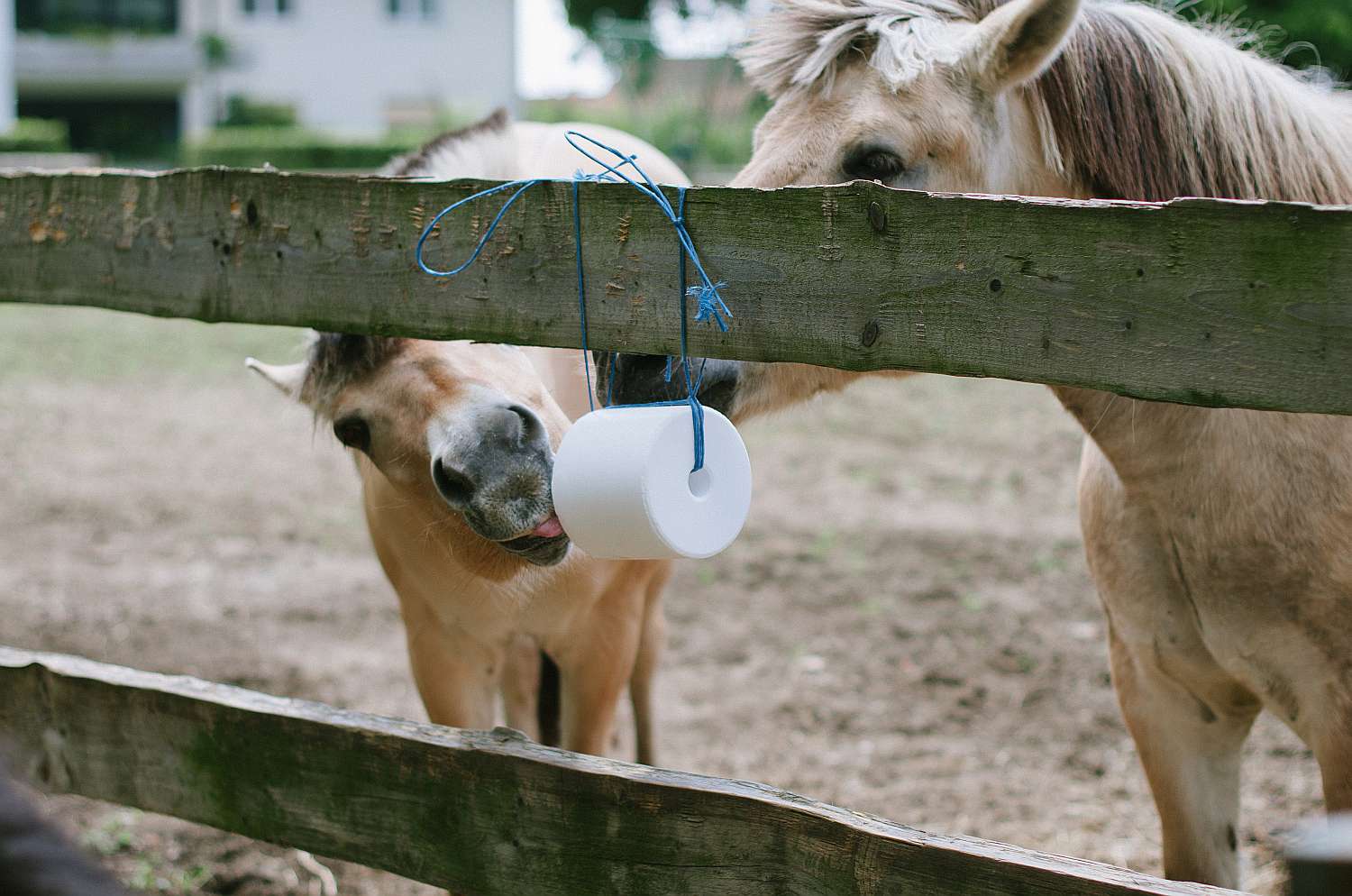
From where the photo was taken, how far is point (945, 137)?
7.27 feet

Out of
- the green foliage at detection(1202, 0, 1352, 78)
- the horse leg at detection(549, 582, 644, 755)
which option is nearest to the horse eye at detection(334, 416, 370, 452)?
the horse leg at detection(549, 582, 644, 755)

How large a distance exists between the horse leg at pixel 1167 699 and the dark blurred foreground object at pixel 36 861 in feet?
7.18

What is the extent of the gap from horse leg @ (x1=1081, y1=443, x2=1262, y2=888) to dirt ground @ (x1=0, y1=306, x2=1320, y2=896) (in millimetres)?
727

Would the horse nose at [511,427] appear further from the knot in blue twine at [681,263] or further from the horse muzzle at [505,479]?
the knot in blue twine at [681,263]

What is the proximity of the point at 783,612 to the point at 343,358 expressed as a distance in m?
3.22

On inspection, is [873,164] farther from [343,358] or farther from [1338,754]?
[1338,754]

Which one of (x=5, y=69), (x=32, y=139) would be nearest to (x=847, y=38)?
(x=32, y=139)

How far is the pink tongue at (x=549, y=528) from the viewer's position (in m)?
2.15

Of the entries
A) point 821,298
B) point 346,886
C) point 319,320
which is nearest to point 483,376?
point 319,320

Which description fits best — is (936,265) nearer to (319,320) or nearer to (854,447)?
(319,320)

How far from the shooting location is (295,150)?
28.4 meters

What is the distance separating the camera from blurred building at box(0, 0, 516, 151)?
35.6m

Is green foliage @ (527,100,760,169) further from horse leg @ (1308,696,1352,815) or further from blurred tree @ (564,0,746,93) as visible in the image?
horse leg @ (1308,696,1352,815)

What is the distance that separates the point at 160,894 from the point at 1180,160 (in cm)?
310
